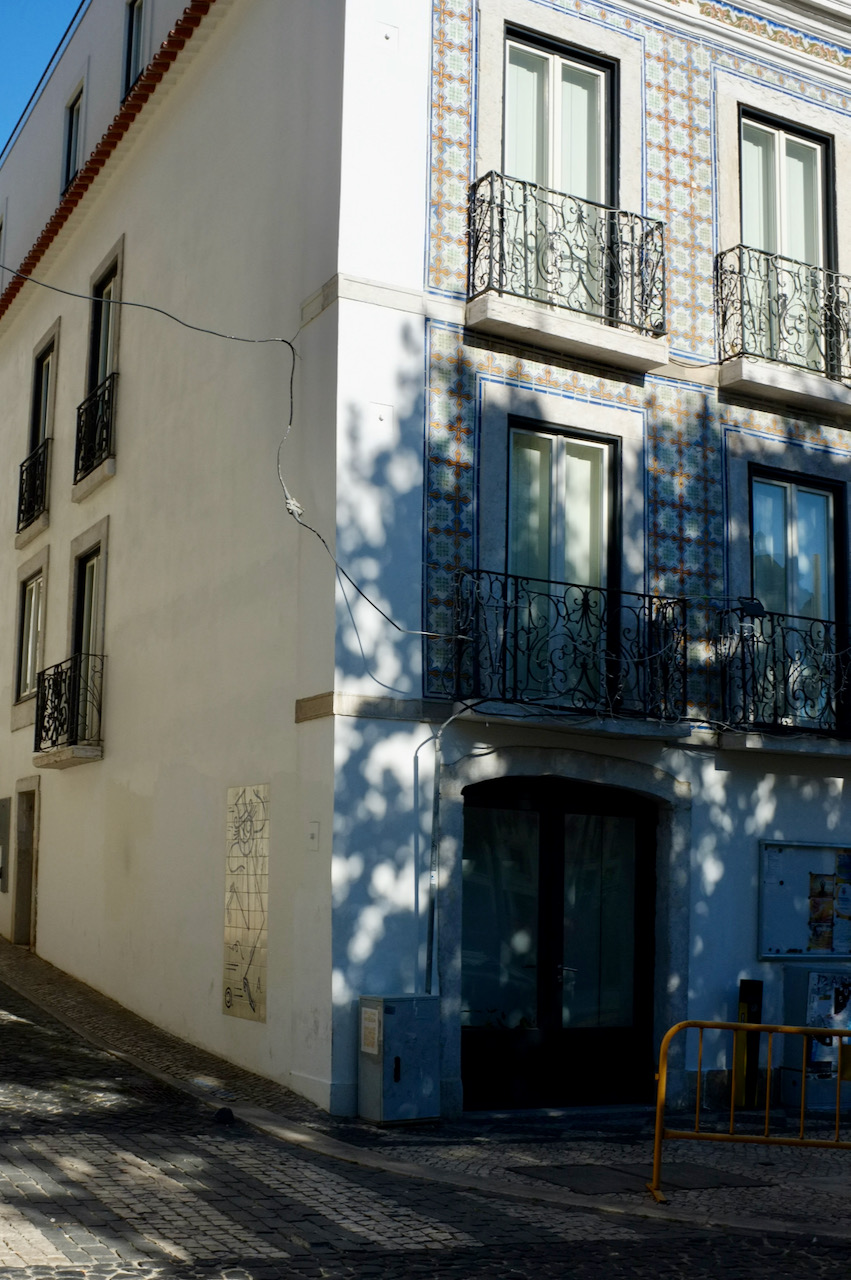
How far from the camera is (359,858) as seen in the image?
33.0 feet

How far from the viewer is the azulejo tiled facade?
10.9 meters

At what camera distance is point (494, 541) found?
1101 cm

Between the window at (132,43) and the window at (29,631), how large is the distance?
6145mm

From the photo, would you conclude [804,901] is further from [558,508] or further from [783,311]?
[783,311]

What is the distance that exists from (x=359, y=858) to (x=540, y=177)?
5.95 metres

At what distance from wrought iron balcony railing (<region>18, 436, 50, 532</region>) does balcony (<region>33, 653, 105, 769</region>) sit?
2.73 metres

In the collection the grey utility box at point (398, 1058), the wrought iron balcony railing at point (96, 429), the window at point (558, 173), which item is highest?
the window at point (558, 173)

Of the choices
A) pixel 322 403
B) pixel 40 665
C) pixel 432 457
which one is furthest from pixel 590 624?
pixel 40 665

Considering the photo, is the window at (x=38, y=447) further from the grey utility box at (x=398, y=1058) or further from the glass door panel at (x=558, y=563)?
the grey utility box at (x=398, y=1058)

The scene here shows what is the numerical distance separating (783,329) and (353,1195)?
8.69 m

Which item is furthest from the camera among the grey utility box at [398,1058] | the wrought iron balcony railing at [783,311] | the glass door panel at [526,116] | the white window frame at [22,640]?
the white window frame at [22,640]

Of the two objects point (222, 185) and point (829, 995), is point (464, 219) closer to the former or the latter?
point (222, 185)

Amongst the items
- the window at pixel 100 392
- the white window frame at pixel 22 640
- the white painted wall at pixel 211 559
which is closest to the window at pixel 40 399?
the white window frame at pixel 22 640

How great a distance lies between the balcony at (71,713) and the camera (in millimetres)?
15148
